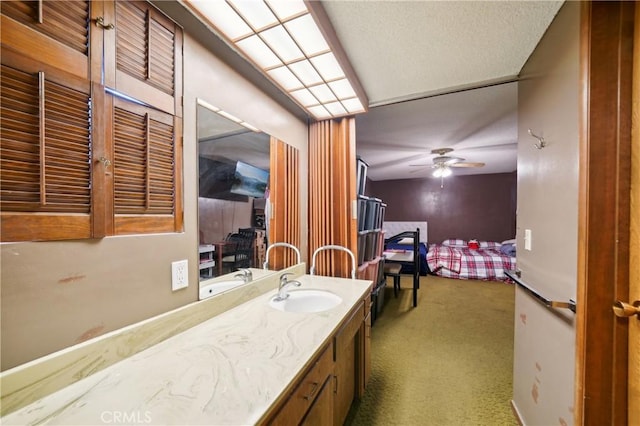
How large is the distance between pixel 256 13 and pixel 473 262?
5.16 meters

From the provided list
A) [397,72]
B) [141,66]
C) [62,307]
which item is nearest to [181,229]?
[62,307]

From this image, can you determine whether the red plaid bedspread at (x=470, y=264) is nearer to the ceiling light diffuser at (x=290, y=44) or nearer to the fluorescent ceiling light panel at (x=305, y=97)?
the ceiling light diffuser at (x=290, y=44)

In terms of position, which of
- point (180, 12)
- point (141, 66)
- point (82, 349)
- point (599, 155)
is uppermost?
point (180, 12)

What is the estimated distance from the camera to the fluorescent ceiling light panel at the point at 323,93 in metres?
1.64

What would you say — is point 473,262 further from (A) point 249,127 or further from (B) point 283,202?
(A) point 249,127

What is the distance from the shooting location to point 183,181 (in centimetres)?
108

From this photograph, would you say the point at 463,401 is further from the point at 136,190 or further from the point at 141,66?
the point at 141,66

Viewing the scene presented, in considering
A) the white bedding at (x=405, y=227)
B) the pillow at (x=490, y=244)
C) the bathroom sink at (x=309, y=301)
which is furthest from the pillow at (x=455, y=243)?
the bathroom sink at (x=309, y=301)

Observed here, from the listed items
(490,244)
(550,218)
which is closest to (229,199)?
(550,218)

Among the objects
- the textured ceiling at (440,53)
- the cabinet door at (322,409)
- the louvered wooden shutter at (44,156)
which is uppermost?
the textured ceiling at (440,53)

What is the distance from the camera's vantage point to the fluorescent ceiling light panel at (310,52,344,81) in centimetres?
134

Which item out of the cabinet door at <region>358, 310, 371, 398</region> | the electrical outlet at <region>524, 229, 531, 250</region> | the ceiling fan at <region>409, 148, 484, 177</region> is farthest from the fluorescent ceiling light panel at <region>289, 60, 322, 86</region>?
the ceiling fan at <region>409, 148, 484, 177</region>

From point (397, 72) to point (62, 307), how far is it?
6.49ft

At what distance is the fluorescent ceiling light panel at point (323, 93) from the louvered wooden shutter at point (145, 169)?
3.24 ft
